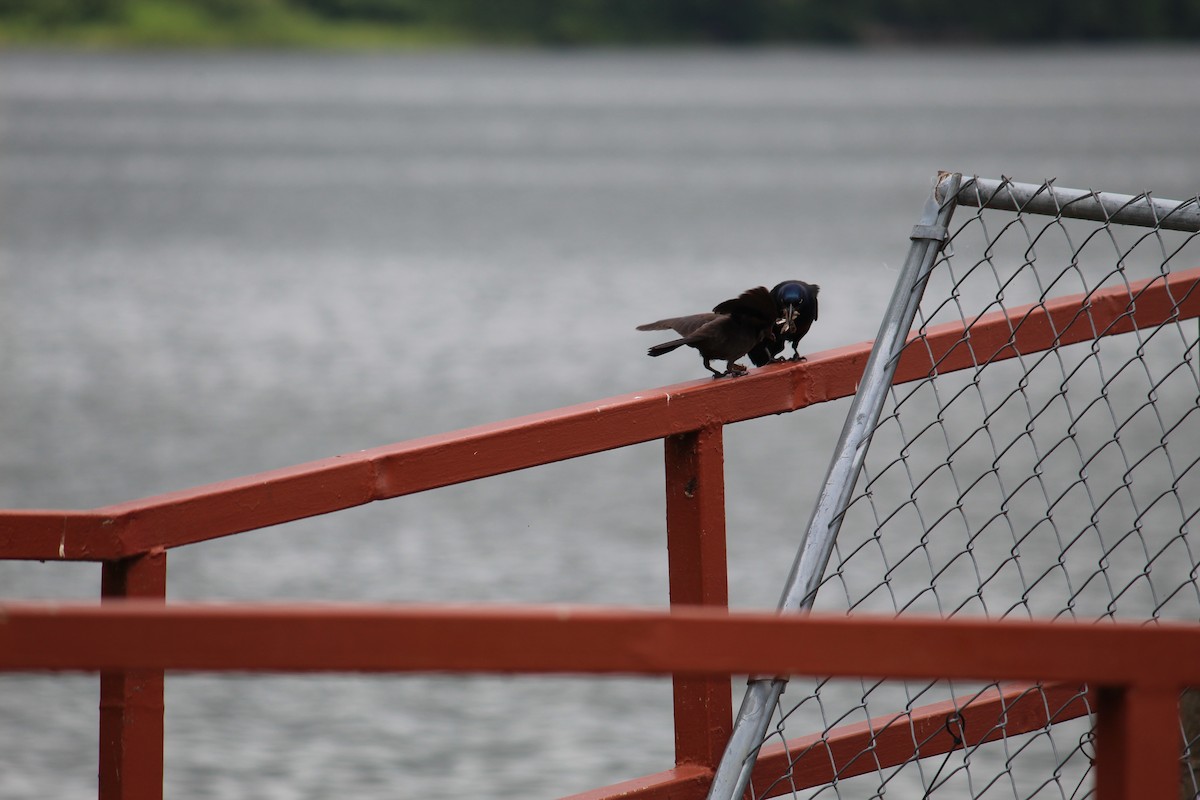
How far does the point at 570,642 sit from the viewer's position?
4.95 feet

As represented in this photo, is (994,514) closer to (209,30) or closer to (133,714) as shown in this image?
(133,714)

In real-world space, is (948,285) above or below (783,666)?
above

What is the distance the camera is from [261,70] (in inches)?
3556

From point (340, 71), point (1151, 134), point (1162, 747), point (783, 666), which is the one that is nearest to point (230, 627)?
point (783, 666)

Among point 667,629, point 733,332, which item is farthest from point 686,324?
point 667,629

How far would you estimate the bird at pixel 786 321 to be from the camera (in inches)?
109

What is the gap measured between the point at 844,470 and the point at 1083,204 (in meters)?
0.56

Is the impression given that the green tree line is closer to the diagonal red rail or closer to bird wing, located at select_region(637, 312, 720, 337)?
bird wing, located at select_region(637, 312, 720, 337)

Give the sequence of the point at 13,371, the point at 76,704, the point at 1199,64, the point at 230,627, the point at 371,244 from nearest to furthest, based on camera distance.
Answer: the point at 230,627, the point at 76,704, the point at 13,371, the point at 371,244, the point at 1199,64

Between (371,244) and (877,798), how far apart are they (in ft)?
67.8

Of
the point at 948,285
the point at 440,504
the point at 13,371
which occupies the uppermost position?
the point at 948,285

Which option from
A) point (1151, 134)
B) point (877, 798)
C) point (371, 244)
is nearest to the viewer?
point (877, 798)

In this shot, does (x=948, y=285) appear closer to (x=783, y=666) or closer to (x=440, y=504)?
(x=440, y=504)

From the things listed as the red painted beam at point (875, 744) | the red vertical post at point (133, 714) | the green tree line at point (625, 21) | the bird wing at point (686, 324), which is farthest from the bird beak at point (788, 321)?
the green tree line at point (625, 21)
